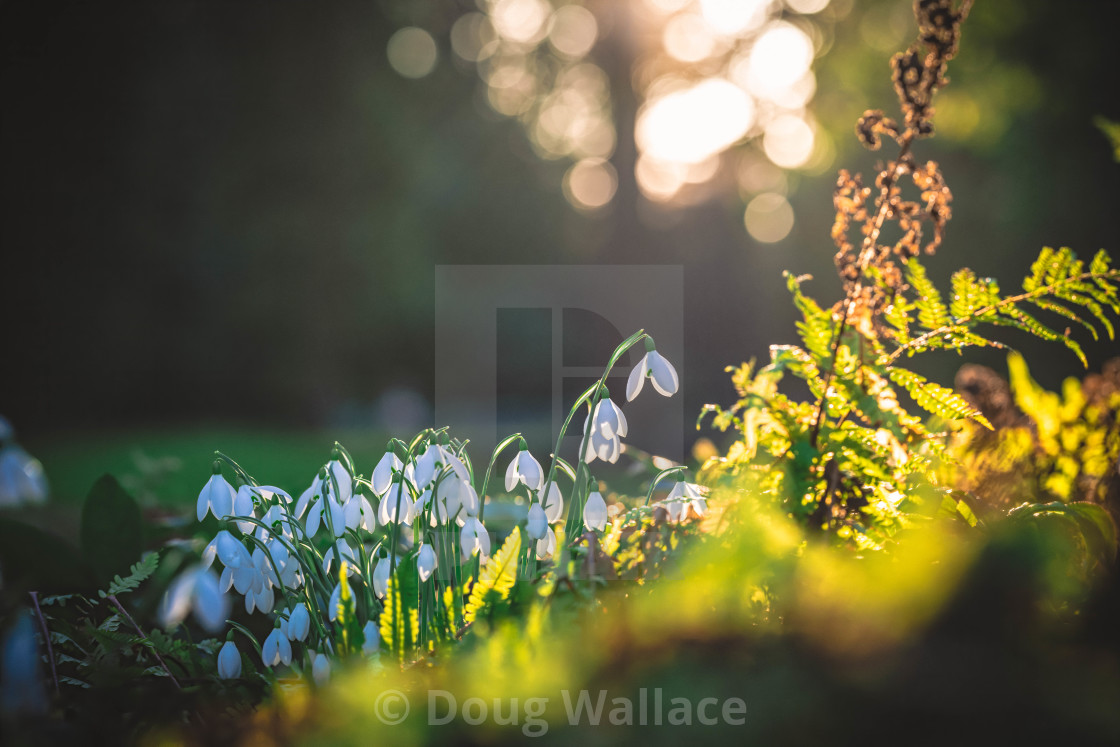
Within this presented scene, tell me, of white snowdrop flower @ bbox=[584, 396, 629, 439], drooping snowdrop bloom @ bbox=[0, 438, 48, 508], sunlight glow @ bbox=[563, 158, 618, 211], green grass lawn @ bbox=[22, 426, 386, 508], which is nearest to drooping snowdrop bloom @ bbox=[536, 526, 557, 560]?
white snowdrop flower @ bbox=[584, 396, 629, 439]

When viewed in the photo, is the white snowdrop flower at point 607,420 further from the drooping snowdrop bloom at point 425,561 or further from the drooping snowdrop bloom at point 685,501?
the drooping snowdrop bloom at point 425,561

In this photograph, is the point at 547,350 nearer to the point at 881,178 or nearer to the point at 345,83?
the point at 345,83

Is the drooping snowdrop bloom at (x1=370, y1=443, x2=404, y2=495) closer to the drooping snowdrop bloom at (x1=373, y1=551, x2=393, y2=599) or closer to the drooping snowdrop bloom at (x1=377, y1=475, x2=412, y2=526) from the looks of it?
the drooping snowdrop bloom at (x1=377, y1=475, x2=412, y2=526)

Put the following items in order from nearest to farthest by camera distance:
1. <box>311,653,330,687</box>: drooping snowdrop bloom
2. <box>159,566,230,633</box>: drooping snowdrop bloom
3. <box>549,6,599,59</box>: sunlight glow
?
<box>159,566,230,633</box>: drooping snowdrop bloom
<box>311,653,330,687</box>: drooping snowdrop bloom
<box>549,6,599,59</box>: sunlight glow

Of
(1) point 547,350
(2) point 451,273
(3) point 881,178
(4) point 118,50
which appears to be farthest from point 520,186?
(3) point 881,178

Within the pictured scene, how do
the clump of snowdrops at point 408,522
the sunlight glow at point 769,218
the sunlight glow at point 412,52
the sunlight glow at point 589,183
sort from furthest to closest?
the sunlight glow at point 769,218
the sunlight glow at point 589,183
the sunlight glow at point 412,52
the clump of snowdrops at point 408,522

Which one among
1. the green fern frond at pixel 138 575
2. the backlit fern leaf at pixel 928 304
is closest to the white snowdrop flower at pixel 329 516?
the green fern frond at pixel 138 575
